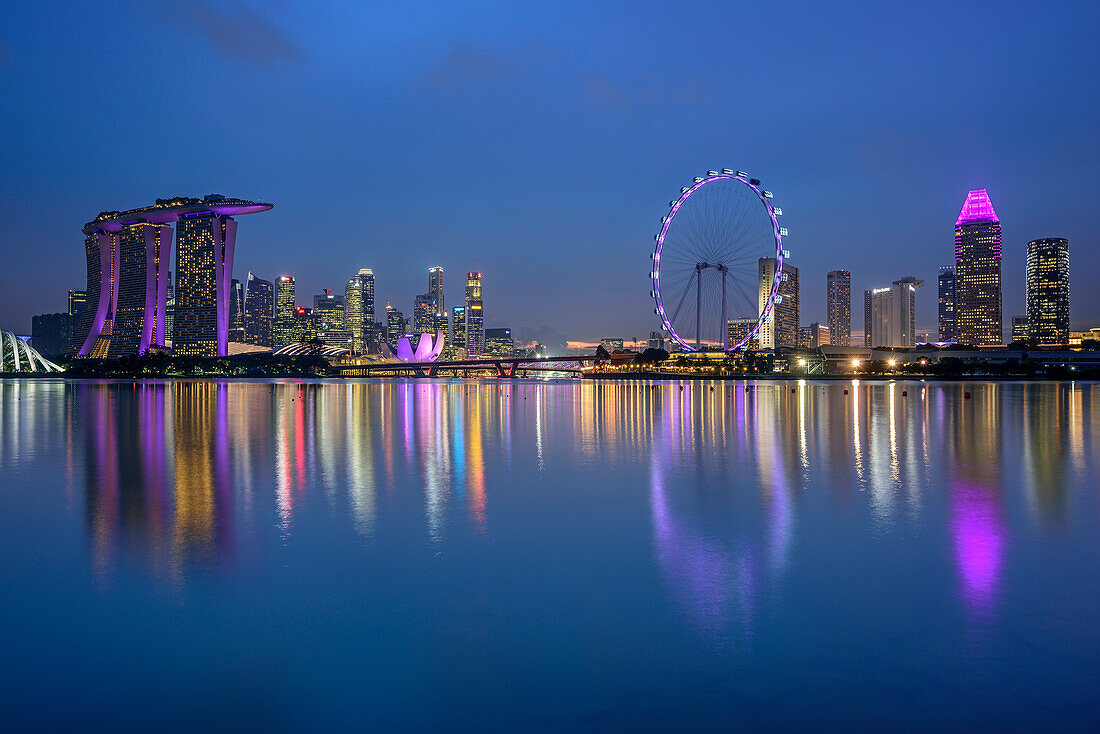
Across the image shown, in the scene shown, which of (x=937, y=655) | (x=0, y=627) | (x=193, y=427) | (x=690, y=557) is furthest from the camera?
(x=193, y=427)

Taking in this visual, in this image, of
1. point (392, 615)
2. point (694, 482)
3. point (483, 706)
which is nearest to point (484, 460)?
point (694, 482)

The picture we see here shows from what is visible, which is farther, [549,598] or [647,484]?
[647,484]

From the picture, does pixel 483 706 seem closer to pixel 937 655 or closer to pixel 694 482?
pixel 937 655

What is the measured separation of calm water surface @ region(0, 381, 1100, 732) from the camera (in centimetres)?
601

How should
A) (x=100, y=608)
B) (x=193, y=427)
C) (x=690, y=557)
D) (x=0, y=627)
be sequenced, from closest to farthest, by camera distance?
(x=0, y=627) → (x=100, y=608) → (x=690, y=557) → (x=193, y=427)

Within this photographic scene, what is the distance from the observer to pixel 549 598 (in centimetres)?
846

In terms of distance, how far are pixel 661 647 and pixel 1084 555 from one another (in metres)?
7.25

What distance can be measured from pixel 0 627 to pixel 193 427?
25.3 meters

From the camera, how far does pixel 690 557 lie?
10117mm

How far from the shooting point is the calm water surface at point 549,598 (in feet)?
19.7

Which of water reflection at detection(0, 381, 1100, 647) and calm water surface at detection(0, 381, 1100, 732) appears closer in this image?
calm water surface at detection(0, 381, 1100, 732)

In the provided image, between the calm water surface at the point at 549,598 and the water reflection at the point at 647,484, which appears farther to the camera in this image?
the water reflection at the point at 647,484

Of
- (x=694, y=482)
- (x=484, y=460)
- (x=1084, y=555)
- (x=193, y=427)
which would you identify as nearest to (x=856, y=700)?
(x=1084, y=555)

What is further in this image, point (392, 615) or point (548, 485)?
point (548, 485)
